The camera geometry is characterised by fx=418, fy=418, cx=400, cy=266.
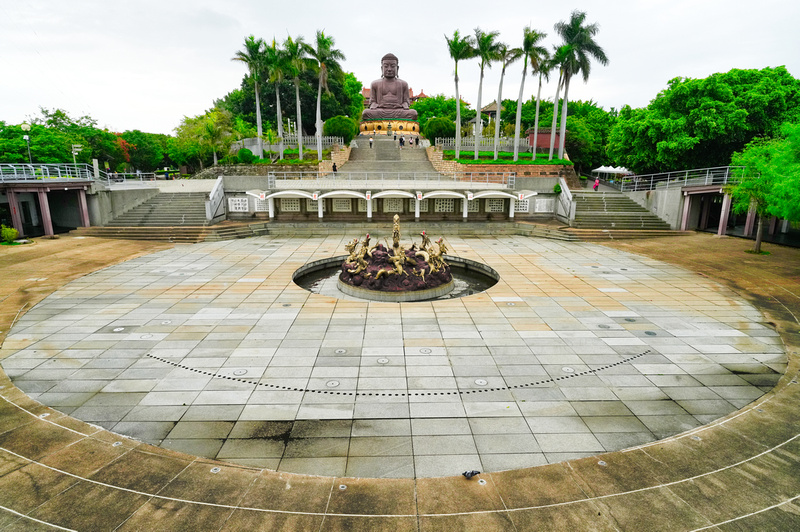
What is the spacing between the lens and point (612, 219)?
30.4m

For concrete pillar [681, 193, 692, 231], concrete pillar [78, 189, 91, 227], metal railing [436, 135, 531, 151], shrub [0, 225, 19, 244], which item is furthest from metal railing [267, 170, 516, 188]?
shrub [0, 225, 19, 244]

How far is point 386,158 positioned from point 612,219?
2538 cm

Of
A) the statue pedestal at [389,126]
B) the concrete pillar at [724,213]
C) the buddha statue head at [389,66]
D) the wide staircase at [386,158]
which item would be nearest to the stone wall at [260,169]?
the wide staircase at [386,158]

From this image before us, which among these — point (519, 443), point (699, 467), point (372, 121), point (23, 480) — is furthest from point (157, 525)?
point (372, 121)

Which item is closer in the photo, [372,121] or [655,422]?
[655,422]

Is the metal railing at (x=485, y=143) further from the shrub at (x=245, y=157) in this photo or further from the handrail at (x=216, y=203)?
the handrail at (x=216, y=203)

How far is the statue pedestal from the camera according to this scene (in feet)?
191

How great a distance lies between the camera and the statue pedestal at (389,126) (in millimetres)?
58263

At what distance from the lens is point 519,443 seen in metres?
7.08

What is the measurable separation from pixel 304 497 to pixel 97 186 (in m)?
32.1

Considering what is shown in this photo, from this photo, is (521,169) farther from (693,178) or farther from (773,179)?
(773,179)

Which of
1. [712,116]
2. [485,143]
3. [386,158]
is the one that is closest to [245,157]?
[386,158]

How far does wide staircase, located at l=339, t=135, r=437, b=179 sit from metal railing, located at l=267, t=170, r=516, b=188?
4506 millimetres

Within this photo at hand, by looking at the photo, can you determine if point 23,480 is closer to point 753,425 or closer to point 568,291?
point 753,425
